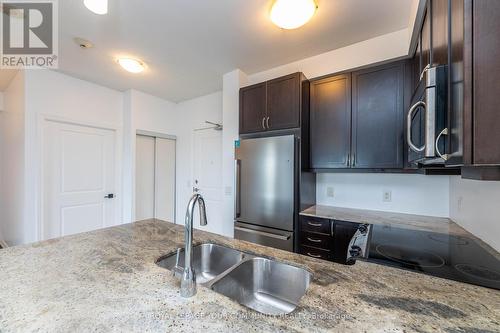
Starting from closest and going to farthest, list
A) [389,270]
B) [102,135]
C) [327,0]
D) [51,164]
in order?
1. [389,270]
2. [327,0]
3. [51,164]
4. [102,135]

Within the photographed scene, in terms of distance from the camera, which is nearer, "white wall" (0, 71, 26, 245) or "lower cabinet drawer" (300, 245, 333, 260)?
"lower cabinet drawer" (300, 245, 333, 260)

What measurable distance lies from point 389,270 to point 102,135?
3.94 metres

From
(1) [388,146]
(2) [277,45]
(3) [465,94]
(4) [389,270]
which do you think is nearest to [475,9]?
(3) [465,94]

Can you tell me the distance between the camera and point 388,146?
6.28 feet

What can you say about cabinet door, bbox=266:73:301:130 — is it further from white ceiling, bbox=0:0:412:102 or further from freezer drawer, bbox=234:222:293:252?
freezer drawer, bbox=234:222:293:252

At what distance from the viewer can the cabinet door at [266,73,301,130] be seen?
2211mm

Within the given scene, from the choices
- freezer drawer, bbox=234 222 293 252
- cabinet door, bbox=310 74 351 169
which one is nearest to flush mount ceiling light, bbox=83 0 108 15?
cabinet door, bbox=310 74 351 169

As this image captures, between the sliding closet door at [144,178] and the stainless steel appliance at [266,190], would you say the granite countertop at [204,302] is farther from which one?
the sliding closet door at [144,178]

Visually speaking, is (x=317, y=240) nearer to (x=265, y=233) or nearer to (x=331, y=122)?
(x=265, y=233)

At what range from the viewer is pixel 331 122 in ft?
7.21

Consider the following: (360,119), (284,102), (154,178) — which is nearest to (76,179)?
(154,178)

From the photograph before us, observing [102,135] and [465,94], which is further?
[102,135]

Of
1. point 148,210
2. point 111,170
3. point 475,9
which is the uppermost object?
point 475,9

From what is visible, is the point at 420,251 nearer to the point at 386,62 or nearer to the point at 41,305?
the point at 386,62
